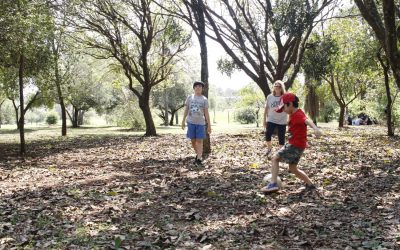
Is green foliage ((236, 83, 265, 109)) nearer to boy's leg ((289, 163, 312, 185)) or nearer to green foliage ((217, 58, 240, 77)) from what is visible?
green foliage ((217, 58, 240, 77))

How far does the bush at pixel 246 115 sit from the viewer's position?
65.7 meters

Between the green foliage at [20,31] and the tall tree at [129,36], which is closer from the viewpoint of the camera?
the green foliage at [20,31]

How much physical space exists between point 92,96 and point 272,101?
4134cm

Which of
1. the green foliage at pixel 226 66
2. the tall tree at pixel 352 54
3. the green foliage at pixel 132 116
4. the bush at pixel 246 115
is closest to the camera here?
the tall tree at pixel 352 54

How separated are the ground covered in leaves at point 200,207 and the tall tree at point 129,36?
40.6ft

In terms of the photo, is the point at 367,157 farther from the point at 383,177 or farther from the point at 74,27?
the point at 74,27

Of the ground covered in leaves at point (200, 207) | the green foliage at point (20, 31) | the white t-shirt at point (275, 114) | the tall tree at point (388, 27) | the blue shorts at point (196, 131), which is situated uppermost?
the green foliage at point (20, 31)

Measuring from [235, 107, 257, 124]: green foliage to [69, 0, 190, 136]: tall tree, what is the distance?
39.6 m

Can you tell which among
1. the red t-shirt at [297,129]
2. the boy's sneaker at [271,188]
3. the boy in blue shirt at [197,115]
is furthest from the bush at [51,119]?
the red t-shirt at [297,129]

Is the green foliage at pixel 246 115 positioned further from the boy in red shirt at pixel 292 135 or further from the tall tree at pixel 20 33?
the boy in red shirt at pixel 292 135

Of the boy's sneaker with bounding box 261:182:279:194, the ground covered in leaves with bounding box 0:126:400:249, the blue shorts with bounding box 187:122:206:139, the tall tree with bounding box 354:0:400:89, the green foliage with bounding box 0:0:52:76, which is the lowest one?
the ground covered in leaves with bounding box 0:126:400:249

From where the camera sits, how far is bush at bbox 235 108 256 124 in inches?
2585

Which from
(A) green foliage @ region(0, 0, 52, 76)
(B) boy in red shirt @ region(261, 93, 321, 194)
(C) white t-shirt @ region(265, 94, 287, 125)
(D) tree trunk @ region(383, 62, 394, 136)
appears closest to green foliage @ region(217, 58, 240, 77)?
(D) tree trunk @ region(383, 62, 394, 136)

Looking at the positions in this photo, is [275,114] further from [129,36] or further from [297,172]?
[129,36]
